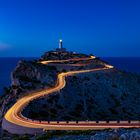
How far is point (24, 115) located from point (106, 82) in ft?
135

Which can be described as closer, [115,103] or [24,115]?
[24,115]

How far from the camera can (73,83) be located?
96500 mm

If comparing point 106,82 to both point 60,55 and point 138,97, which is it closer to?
point 138,97

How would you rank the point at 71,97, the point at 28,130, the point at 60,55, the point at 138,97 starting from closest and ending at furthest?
1. the point at 28,130
2. the point at 71,97
3. the point at 138,97
4. the point at 60,55

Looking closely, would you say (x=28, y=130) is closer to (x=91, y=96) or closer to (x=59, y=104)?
(x=59, y=104)

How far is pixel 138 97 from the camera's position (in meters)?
103

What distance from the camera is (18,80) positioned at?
9388 cm

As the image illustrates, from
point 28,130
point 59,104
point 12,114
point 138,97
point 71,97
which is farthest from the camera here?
point 138,97

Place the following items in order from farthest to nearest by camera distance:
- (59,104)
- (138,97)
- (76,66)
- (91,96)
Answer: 1. (76,66)
2. (138,97)
3. (91,96)
4. (59,104)

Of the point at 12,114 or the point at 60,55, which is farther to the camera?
the point at 60,55

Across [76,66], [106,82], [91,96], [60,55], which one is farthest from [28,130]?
[60,55]

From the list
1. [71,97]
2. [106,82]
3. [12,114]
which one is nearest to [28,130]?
[12,114]

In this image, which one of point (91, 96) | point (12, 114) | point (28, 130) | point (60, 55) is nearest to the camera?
point (28, 130)

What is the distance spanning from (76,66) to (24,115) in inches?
2313
